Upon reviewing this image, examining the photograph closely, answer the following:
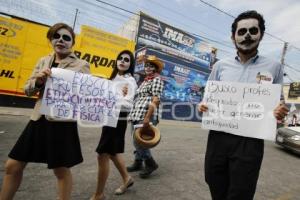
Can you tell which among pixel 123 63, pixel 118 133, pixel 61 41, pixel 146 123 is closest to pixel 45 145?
pixel 61 41

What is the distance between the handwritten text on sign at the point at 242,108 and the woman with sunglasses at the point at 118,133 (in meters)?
1.14

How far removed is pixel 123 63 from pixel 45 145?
60.4 inches

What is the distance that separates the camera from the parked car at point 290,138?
9016 mm

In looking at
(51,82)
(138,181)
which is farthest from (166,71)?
(51,82)

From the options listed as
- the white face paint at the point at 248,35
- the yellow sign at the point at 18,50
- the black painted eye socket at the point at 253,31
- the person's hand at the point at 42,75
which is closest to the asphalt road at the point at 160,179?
the person's hand at the point at 42,75

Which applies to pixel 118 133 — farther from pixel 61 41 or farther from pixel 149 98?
pixel 61 41

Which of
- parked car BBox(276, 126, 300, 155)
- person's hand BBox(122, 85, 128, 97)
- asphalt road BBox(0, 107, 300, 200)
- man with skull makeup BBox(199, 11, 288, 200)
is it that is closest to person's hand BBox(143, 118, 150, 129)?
person's hand BBox(122, 85, 128, 97)

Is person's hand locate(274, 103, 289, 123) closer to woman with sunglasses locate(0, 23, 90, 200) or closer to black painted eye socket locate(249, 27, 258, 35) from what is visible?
black painted eye socket locate(249, 27, 258, 35)

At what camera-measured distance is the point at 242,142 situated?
7.64 ft

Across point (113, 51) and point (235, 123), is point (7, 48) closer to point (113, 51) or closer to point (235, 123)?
point (113, 51)

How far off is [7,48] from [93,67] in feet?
13.6

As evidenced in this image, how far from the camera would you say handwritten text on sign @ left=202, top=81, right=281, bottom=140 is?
7.77 feet

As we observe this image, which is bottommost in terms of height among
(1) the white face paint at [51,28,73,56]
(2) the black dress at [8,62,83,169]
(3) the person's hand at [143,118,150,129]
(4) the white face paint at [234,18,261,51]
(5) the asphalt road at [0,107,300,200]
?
(5) the asphalt road at [0,107,300,200]

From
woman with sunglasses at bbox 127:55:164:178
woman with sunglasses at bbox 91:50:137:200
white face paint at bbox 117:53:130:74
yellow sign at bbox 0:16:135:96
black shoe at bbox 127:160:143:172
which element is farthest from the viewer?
yellow sign at bbox 0:16:135:96
